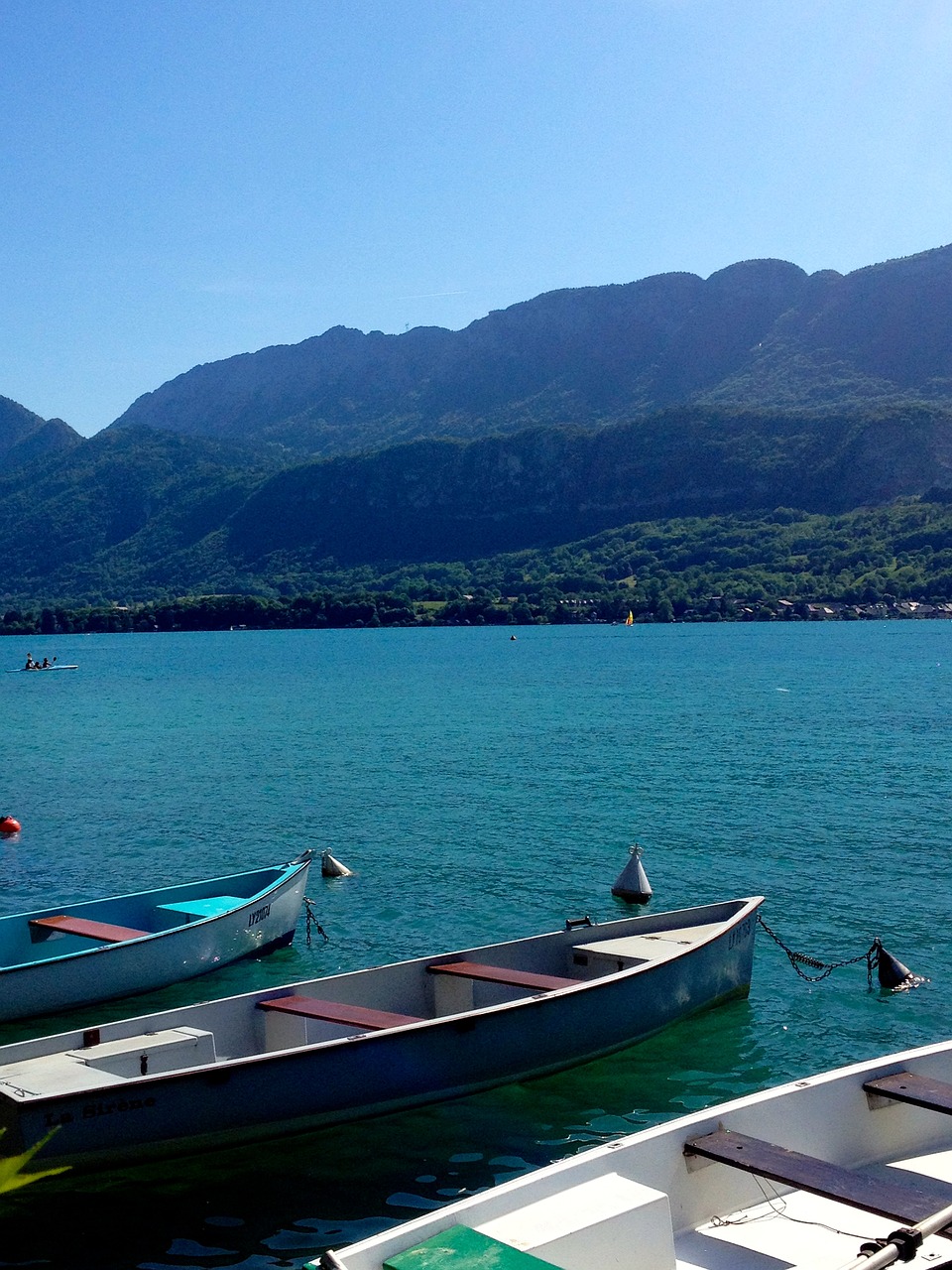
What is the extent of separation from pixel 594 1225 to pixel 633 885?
15468 mm

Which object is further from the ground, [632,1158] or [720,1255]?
[632,1158]

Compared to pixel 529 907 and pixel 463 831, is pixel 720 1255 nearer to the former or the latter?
pixel 529 907

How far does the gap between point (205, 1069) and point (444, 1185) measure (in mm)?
2472

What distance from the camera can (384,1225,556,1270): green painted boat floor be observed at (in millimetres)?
7242

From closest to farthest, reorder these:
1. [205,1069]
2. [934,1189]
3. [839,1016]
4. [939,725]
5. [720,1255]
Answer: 1. [720,1255]
2. [934,1189]
3. [205,1069]
4. [839,1016]
5. [939,725]

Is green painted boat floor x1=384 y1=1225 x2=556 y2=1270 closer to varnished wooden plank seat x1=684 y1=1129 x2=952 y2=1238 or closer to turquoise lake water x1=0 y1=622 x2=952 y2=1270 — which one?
varnished wooden plank seat x1=684 y1=1129 x2=952 y2=1238

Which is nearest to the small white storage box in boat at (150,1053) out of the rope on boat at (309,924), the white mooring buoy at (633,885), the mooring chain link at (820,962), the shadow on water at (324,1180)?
the shadow on water at (324,1180)

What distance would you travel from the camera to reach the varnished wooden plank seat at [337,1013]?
43.6ft

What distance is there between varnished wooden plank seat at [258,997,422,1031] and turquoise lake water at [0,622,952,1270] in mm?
990

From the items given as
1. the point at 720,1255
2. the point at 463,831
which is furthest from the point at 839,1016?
the point at 463,831

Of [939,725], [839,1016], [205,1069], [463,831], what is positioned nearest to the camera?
[205,1069]

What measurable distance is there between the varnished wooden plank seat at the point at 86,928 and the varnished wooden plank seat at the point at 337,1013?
458 cm

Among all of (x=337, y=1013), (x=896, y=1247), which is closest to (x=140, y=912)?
(x=337, y=1013)

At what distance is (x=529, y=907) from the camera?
22812 millimetres
